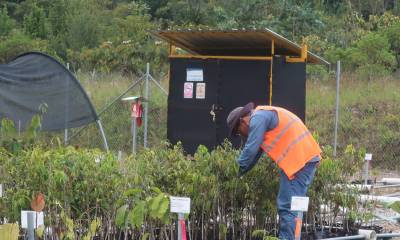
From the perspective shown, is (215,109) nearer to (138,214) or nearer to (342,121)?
(342,121)

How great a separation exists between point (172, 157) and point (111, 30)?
23.8 meters

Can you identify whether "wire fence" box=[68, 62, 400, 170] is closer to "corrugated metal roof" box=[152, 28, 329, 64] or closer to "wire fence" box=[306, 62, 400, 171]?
"wire fence" box=[306, 62, 400, 171]

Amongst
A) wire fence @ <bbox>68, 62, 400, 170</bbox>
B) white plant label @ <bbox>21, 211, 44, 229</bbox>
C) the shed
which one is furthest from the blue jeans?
wire fence @ <bbox>68, 62, 400, 170</bbox>

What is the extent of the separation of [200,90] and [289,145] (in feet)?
17.4

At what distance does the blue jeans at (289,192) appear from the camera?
6969 millimetres

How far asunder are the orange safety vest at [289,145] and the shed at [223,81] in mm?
4283

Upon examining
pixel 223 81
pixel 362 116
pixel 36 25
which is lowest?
pixel 362 116

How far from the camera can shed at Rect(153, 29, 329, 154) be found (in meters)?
11.7

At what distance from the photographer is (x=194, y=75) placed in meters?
12.3

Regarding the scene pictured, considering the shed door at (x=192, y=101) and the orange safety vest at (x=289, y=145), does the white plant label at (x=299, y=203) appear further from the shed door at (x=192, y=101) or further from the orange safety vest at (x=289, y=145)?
the shed door at (x=192, y=101)

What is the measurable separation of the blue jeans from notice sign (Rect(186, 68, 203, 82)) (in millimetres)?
5299

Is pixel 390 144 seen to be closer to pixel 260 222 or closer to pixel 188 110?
pixel 188 110

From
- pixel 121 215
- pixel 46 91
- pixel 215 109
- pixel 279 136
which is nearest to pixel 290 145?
pixel 279 136

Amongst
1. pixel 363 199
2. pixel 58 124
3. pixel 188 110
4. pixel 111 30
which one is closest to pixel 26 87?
pixel 58 124
